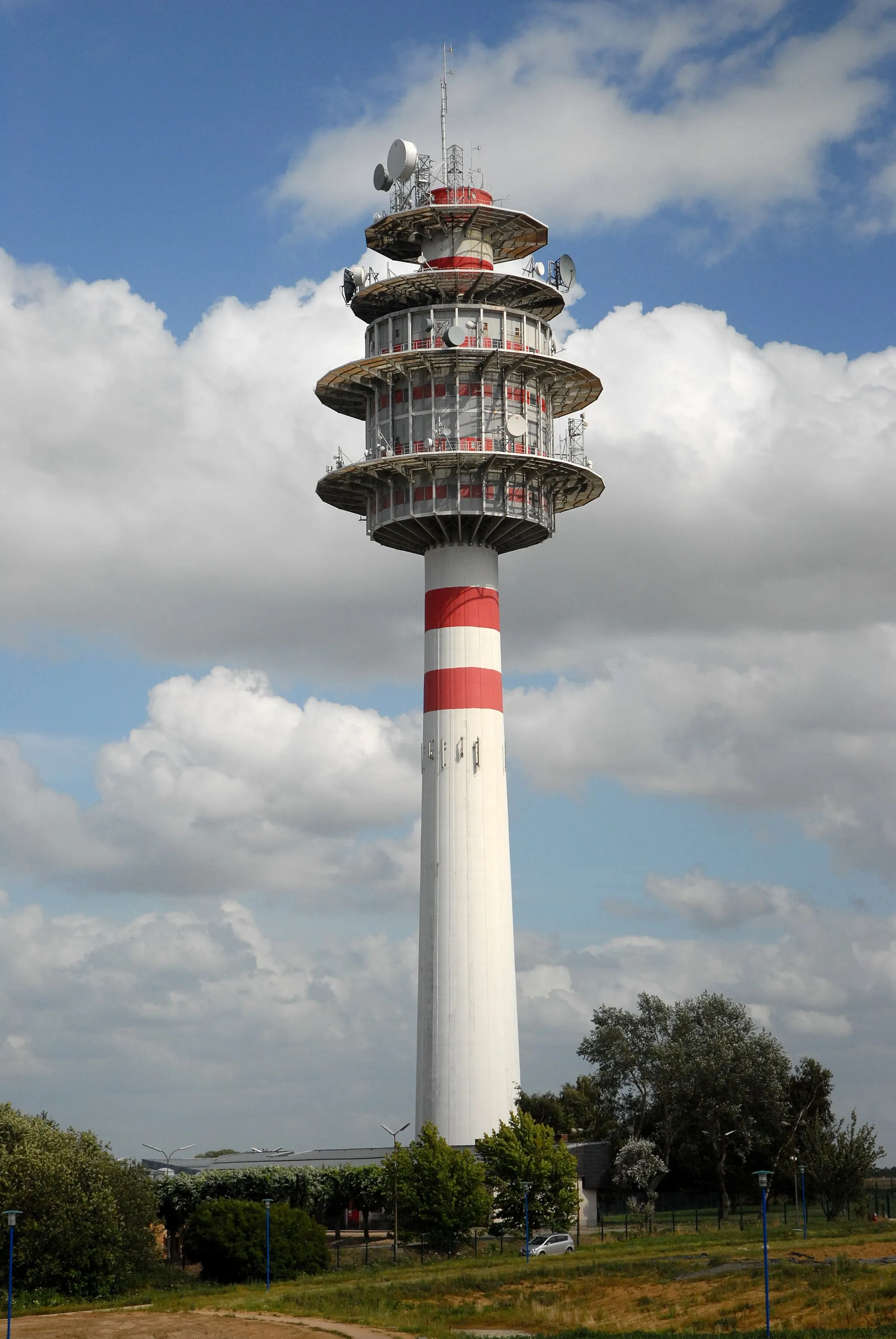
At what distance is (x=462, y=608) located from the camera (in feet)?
246

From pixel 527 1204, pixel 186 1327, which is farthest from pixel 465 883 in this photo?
pixel 186 1327

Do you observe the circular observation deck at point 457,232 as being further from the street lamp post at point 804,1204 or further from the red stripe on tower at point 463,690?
the street lamp post at point 804,1204

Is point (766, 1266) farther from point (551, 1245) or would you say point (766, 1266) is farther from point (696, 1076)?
point (696, 1076)

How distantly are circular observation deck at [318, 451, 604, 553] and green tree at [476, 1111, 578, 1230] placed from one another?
2659cm

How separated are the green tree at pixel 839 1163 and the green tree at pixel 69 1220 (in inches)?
1328

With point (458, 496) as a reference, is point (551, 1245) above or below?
below

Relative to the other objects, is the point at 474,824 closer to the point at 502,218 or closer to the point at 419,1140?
the point at 419,1140

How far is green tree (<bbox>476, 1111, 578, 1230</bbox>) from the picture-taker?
71.2 m

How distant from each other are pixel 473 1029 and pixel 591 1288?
1443cm

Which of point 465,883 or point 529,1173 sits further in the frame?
point 465,883

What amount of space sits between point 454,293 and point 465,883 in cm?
2844

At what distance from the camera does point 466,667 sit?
74062 millimetres

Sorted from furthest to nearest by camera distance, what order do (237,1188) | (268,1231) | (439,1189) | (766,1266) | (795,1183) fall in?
(795,1183)
(237,1188)
(439,1189)
(268,1231)
(766,1266)

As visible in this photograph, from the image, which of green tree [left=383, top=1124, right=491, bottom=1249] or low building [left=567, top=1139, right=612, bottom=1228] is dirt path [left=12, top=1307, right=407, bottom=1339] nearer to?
green tree [left=383, top=1124, right=491, bottom=1249]
